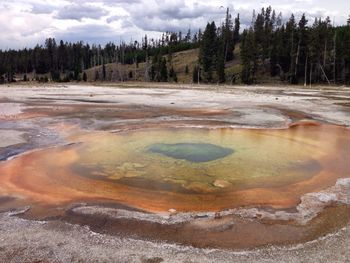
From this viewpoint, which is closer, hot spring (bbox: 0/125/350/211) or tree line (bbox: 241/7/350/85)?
hot spring (bbox: 0/125/350/211)

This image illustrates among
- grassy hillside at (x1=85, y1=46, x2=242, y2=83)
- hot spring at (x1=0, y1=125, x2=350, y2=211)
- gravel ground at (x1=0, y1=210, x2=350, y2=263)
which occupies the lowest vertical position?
gravel ground at (x1=0, y1=210, x2=350, y2=263)

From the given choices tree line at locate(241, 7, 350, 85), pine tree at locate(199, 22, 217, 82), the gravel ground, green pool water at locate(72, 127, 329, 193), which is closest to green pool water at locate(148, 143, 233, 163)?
green pool water at locate(72, 127, 329, 193)

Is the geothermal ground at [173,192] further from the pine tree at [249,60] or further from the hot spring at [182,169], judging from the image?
the pine tree at [249,60]

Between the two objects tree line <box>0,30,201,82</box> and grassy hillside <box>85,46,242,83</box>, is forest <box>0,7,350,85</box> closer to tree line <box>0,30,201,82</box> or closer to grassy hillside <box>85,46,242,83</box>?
grassy hillside <box>85,46,242,83</box>

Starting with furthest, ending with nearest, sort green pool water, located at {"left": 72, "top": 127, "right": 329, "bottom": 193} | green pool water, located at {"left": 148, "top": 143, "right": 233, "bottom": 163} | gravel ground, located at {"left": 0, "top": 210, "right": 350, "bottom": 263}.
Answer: green pool water, located at {"left": 148, "top": 143, "right": 233, "bottom": 163}, green pool water, located at {"left": 72, "top": 127, "right": 329, "bottom": 193}, gravel ground, located at {"left": 0, "top": 210, "right": 350, "bottom": 263}

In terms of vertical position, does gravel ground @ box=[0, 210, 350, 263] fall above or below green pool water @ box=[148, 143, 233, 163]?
below

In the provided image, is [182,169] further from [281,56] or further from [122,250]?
[281,56]

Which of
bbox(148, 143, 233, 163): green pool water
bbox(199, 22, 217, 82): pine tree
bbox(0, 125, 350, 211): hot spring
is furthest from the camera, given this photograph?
bbox(199, 22, 217, 82): pine tree

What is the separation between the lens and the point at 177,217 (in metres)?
8.05

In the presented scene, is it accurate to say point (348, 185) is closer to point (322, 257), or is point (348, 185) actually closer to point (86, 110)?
point (322, 257)

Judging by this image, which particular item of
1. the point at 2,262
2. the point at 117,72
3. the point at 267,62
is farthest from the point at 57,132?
the point at 117,72

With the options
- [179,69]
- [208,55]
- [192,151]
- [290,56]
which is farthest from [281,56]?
[192,151]

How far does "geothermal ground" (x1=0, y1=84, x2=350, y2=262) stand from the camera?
6.66m

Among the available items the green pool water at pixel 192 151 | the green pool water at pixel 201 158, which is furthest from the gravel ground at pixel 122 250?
the green pool water at pixel 192 151
